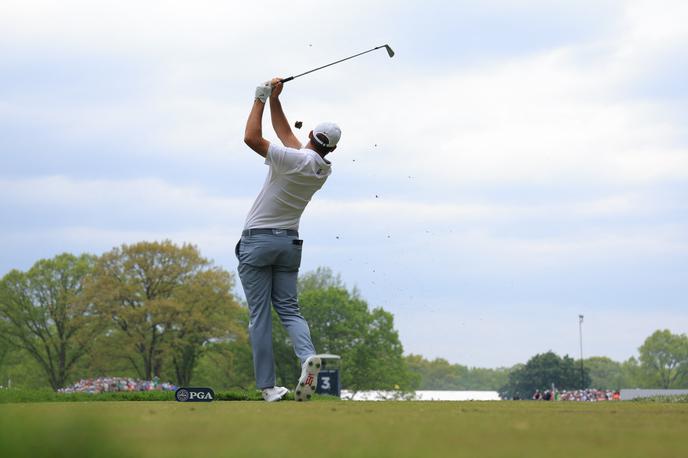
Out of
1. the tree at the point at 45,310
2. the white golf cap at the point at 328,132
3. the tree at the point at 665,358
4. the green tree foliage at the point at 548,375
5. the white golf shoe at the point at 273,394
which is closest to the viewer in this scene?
the white golf shoe at the point at 273,394

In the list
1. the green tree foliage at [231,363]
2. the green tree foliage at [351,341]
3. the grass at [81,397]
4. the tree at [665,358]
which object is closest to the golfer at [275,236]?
the grass at [81,397]

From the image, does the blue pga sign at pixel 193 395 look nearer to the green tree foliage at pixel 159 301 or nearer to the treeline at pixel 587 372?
the green tree foliage at pixel 159 301

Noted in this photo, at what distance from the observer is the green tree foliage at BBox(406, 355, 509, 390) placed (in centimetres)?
16250

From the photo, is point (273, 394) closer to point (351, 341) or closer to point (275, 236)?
point (275, 236)

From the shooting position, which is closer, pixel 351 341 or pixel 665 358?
pixel 351 341

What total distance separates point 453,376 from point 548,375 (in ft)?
122

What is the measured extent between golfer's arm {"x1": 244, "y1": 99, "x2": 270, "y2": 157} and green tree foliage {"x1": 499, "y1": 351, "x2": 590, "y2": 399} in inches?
5106

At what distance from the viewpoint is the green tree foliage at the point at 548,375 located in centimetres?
13450

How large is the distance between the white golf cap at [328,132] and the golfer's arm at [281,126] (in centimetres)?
65

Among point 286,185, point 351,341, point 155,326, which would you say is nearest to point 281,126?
point 286,185

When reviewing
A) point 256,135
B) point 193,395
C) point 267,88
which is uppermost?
point 267,88

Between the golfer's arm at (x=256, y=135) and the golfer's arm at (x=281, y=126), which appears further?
the golfer's arm at (x=281, y=126)

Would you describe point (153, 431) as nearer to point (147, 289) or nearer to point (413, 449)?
point (413, 449)

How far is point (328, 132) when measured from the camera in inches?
352
